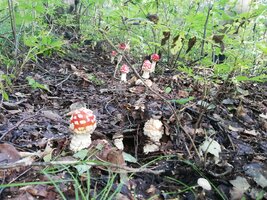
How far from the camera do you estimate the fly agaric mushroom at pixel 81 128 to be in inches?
75.7

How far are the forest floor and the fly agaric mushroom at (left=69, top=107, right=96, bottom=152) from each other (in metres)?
0.09

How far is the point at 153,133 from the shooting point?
216cm

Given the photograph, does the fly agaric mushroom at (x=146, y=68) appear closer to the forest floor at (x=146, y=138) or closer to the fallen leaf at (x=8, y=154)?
the forest floor at (x=146, y=138)

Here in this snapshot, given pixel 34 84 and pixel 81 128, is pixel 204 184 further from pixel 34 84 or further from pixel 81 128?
pixel 34 84

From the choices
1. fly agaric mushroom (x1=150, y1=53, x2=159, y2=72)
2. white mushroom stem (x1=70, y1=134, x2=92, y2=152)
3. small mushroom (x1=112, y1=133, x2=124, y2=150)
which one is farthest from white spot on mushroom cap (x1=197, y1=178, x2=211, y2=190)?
fly agaric mushroom (x1=150, y1=53, x2=159, y2=72)

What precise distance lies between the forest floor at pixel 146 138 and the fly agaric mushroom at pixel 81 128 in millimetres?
93

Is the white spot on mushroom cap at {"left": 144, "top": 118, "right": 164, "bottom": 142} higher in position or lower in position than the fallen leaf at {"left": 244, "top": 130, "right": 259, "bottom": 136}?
higher

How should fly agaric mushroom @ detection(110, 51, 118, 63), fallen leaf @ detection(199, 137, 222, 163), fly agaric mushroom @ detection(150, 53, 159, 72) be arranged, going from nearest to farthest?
1. fallen leaf @ detection(199, 137, 222, 163)
2. fly agaric mushroom @ detection(150, 53, 159, 72)
3. fly agaric mushroom @ detection(110, 51, 118, 63)

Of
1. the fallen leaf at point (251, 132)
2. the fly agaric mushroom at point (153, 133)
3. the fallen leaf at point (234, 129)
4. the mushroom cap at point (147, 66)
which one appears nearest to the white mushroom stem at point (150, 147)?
A: the fly agaric mushroom at point (153, 133)

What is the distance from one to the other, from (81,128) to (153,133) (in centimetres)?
55

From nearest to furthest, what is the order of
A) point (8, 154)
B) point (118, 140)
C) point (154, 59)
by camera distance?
point (8, 154) → point (118, 140) → point (154, 59)

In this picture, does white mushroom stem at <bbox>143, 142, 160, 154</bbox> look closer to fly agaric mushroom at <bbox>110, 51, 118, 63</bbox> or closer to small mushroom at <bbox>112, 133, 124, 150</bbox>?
small mushroom at <bbox>112, 133, 124, 150</bbox>

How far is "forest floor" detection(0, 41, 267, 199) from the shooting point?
1.72m

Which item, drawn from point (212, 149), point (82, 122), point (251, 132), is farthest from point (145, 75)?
point (82, 122)
